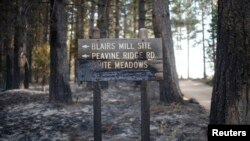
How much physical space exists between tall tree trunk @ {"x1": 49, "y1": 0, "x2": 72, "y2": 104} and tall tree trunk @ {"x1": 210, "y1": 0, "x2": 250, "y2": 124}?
8.39 metres

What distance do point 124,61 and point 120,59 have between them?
0.32 feet

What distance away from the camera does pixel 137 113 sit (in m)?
12.4

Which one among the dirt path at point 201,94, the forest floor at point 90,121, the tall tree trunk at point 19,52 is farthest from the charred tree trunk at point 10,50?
the dirt path at point 201,94

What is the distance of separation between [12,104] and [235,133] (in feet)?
34.3

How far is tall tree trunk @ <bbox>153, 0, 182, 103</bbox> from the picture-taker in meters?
13.6

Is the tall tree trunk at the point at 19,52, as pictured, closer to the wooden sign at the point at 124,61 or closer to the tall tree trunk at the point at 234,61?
the wooden sign at the point at 124,61

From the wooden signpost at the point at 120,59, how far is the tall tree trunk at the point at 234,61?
2.17 meters

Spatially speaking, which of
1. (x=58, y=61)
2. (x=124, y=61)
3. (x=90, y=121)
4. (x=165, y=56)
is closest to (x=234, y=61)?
(x=124, y=61)

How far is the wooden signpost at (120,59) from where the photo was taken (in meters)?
8.41

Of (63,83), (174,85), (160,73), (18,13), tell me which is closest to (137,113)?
(174,85)

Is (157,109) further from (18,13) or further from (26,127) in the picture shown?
(18,13)

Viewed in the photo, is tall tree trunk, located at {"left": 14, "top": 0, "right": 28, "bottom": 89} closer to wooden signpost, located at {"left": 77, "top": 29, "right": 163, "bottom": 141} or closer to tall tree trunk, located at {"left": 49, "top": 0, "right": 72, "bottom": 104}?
tall tree trunk, located at {"left": 49, "top": 0, "right": 72, "bottom": 104}

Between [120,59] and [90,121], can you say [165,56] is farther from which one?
[120,59]

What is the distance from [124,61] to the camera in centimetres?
841
